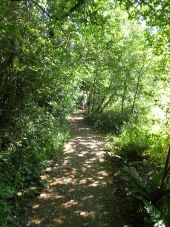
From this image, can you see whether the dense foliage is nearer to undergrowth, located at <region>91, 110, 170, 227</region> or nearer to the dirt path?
undergrowth, located at <region>91, 110, 170, 227</region>

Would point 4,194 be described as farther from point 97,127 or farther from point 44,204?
point 97,127

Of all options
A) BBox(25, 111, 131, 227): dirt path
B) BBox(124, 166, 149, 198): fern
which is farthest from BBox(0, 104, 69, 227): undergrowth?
BBox(124, 166, 149, 198): fern

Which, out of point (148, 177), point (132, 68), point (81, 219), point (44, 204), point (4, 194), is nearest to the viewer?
point (4, 194)

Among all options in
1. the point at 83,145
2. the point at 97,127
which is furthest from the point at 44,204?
the point at 97,127

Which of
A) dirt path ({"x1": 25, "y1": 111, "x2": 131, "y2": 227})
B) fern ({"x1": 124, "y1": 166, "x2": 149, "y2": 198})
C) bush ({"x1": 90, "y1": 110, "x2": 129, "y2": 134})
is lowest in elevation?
dirt path ({"x1": 25, "y1": 111, "x2": 131, "y2": 227})

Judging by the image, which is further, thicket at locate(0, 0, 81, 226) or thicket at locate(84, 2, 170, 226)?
thicket at locate(0, 0, 81, 226)

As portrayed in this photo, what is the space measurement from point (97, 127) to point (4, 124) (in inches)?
412

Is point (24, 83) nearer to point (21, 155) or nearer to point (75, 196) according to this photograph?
point (21, 155)

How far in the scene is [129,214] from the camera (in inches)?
239

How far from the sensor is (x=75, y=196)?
6742 mm

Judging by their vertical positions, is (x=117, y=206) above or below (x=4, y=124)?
below

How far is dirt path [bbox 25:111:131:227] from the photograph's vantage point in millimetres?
5688

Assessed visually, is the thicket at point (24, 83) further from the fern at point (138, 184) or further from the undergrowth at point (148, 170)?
the undergrowth at point (148, 170)

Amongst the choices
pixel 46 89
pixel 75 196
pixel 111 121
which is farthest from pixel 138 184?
pixel 111 121
